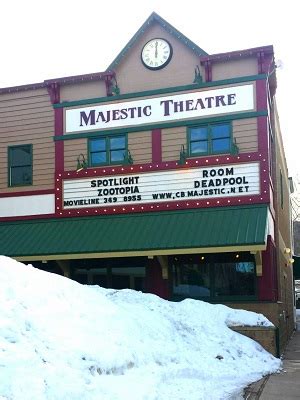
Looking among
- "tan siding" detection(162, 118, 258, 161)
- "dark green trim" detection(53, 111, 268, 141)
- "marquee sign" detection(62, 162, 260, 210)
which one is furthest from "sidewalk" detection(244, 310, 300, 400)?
"dark green trim" detection(53, 111, 268, 141)

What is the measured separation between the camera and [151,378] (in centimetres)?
805

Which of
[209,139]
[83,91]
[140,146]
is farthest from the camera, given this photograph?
[83,91]

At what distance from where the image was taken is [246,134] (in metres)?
15.9

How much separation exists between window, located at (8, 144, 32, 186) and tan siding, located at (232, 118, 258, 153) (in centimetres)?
695

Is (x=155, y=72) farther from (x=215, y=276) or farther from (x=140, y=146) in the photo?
(x=215, y=276)

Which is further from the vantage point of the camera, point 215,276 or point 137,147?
point 137,147

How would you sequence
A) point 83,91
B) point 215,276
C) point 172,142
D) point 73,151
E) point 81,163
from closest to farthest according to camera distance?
point 215,276 → point 172,142 → point 81,163 → point 73,151 → point 83,91

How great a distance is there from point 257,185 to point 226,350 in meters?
5.85

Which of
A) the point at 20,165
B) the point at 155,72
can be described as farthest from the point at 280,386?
the point at 20,165

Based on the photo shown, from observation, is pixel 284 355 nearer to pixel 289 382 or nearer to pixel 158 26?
pixel 289 382

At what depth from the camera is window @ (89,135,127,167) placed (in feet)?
56.6

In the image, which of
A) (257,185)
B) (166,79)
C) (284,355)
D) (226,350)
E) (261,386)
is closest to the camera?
(261,386)

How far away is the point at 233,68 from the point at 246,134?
2.10m

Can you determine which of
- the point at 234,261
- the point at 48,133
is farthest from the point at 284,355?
the point at 48,133
